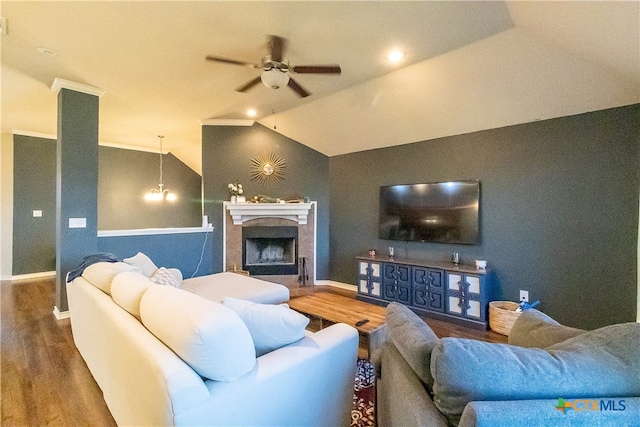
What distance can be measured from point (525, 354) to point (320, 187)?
451 centimetres

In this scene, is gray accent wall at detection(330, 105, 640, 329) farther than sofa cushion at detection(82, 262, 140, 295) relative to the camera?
Yes

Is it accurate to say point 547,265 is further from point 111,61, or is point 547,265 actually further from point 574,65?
point 111,61

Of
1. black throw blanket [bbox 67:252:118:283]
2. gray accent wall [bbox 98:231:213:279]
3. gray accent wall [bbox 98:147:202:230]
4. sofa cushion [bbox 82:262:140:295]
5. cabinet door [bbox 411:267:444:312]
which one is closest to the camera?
sofa cushion [bbox 82:262:140:295]

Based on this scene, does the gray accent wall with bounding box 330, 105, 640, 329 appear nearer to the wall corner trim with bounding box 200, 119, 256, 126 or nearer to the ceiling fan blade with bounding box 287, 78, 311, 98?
the ceiling fan blade with bounding box 287, 78, 311, 98

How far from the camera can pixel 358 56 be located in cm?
288

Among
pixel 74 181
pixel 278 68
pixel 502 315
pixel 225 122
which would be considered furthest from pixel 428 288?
pixel 74 181

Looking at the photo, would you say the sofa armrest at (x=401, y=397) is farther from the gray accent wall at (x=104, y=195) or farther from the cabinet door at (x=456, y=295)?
the gray accent wall at (x=104, y=195)

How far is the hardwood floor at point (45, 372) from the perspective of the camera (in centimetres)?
179

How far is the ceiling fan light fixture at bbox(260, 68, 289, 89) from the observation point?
8.55 ft

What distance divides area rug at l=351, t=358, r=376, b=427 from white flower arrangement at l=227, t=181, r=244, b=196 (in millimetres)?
3498

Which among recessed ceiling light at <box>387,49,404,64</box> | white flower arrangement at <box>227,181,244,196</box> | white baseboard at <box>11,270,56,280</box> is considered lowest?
white baseboard at <box>11,270,56,280</box>

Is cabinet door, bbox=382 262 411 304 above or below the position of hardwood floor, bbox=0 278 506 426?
above

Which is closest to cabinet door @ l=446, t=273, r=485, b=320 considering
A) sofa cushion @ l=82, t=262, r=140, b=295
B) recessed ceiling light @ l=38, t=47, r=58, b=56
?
sofa cushion @ l=82, t=262, r=140, b=295

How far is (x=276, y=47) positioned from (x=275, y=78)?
0.81 feet
